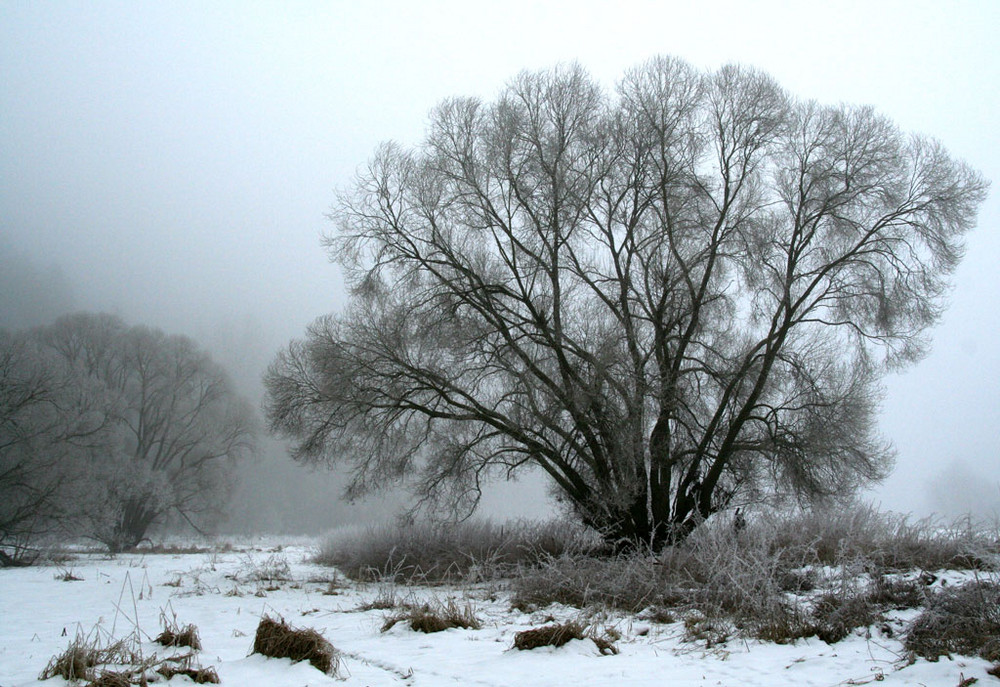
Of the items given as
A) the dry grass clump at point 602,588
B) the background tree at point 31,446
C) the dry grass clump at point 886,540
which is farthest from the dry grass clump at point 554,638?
the background tree at point 31,446

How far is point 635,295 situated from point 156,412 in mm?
23737

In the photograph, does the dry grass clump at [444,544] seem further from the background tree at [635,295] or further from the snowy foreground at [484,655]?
the snowy foreground at [484,655]

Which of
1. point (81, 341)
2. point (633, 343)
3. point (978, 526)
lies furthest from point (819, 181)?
point (81, 341)

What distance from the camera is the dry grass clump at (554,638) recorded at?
4625mm

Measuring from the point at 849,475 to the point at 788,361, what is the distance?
8.74 ft

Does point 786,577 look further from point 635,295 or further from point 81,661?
point 635,295

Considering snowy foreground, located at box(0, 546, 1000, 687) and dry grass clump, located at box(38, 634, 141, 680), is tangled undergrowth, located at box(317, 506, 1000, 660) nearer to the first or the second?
snowy foreground, located at box(0, 546, 1000, 687)

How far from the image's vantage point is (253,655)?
4324mm

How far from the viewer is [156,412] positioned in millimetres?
28719

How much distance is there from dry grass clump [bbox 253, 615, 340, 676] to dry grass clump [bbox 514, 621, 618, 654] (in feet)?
4.37

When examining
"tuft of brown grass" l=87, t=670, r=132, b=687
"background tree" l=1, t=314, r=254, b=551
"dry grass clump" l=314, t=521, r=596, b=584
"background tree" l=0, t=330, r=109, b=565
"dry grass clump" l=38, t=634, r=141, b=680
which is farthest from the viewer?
"background tree" l=1, t=314, r=254, b=551

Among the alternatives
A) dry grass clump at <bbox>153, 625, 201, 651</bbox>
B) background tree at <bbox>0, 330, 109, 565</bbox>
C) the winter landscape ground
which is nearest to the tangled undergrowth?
the winter landscape ground

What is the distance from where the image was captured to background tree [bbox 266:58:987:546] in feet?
43.4

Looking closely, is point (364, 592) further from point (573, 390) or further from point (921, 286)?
point (921, 286)
